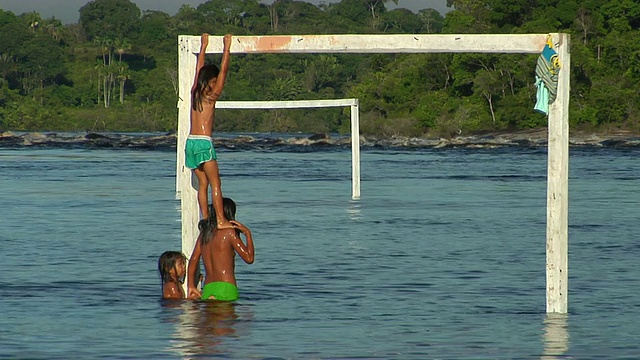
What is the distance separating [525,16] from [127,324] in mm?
108833

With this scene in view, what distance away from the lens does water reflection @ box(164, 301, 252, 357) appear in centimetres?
1053

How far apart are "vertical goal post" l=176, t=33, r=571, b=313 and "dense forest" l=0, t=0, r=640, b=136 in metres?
94.8

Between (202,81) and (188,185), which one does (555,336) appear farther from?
(202,81)

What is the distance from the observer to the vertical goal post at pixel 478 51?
1091 centimetres

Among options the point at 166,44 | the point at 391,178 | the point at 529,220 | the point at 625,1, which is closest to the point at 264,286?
the point at 529,220

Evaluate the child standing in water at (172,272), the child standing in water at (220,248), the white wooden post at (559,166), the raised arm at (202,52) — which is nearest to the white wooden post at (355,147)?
the child standing in water at (172,272)

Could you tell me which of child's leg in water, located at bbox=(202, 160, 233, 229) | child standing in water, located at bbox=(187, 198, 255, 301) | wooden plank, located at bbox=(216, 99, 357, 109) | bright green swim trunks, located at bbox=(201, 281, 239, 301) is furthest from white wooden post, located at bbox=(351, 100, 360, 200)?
child's leg in water, located at bbox=(202, 160, 233, 229)

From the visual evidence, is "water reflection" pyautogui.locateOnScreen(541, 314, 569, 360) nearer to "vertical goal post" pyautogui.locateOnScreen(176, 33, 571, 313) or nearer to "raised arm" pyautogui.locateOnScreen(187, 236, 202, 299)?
"vertical goal post" pyautogui.locateOnScreen(176, 33, 571, 313)

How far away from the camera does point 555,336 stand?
445 inches

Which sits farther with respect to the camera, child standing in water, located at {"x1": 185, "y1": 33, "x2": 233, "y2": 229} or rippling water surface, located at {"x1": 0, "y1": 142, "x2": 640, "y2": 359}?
child standing in water, located at {"x1": 185, "y1": 33, "x2": 233, "y2": 229}

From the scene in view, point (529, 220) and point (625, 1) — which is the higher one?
point (625, 1)

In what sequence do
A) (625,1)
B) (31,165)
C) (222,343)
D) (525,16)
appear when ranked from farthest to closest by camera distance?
(525,16), (625,1), (31,165), (222,343)

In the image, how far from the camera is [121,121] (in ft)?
532

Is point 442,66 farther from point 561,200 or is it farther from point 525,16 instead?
point 561,200
